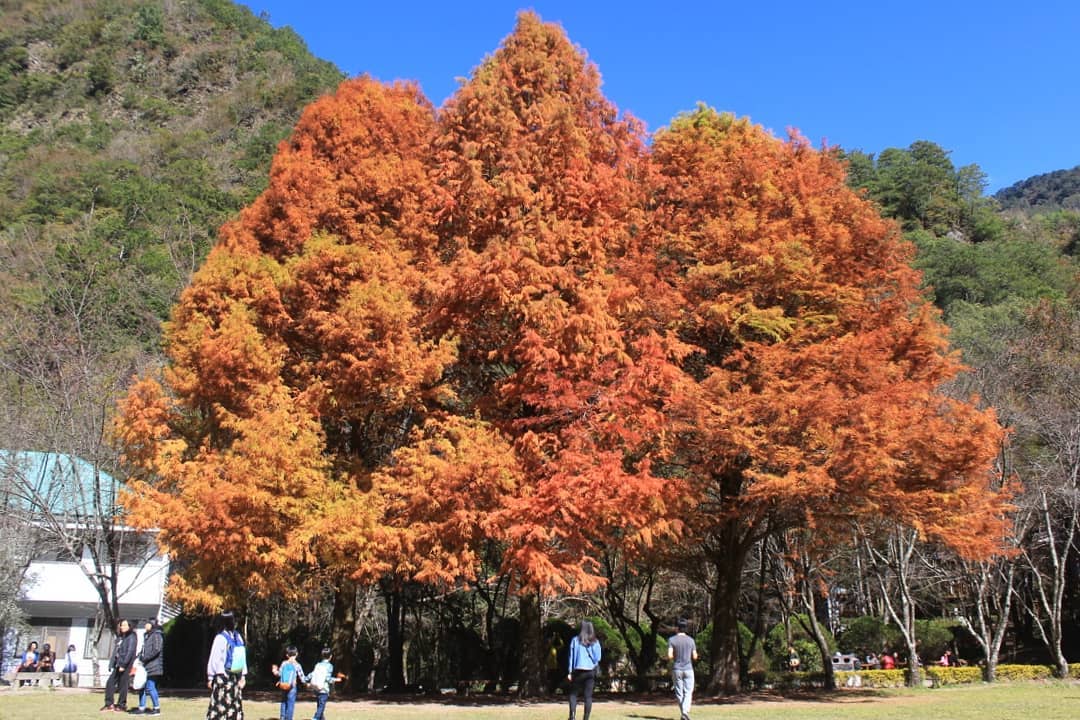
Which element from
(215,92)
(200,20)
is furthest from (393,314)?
(200,20)

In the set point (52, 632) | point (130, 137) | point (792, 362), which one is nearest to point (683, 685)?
point (792, 362)

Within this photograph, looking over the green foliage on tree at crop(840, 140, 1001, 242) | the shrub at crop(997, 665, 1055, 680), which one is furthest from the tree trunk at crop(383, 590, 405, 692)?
the green foliage on tree at crop(840, 140, 1001, 242)

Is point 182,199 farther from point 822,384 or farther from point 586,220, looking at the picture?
point 822,384

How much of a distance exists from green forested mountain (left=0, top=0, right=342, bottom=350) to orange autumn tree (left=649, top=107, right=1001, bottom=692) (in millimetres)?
18639

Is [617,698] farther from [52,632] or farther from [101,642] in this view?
[52,632]

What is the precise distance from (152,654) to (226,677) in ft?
10.2

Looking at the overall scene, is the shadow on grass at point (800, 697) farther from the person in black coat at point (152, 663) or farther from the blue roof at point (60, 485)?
the blue roof at point (60, 485)

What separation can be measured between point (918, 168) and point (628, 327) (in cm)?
6930

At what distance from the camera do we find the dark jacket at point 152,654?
480 inches

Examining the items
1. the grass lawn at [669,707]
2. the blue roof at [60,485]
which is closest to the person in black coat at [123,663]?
the grass lawn at [669,707]

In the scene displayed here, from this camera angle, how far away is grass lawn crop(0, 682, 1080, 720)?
1231 centimetres

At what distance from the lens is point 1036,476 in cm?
2434

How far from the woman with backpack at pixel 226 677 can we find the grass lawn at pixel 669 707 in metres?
2.69

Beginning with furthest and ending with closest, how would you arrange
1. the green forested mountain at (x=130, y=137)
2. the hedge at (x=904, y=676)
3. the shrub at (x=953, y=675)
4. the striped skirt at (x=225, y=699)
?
the green forested mountain at (x=130, y=137) → the shrub at (x=953, y=675) → the hedge at (x=904, y=676) → the striped skirt at (x=225, y=699)
